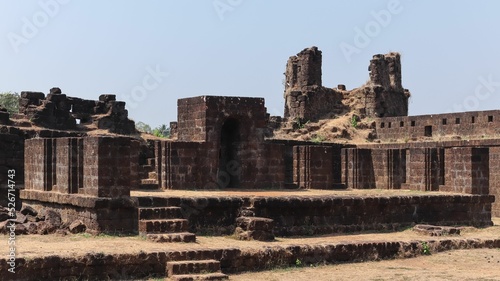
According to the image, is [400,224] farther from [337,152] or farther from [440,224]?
[337,152]

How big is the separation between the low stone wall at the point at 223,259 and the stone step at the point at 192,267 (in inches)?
8.2

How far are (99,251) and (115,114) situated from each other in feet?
62.9

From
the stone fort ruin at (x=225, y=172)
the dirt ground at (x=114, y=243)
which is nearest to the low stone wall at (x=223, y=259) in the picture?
the dirt ground at (x=114, y=243)

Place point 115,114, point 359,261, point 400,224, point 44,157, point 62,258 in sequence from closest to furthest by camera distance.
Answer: point 62,258 < point 359,261 < point 44,157 < point 400,224 < point 115,114

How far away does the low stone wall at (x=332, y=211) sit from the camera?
14977mm

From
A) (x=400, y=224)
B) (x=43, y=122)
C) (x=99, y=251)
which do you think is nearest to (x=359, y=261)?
(x=400, y=224)

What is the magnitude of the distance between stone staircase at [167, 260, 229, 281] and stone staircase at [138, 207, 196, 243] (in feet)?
4.67

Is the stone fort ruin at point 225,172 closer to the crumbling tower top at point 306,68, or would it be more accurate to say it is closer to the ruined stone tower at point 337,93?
the ruined stone tower at point 337,93

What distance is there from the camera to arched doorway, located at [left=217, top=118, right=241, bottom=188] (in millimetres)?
19828

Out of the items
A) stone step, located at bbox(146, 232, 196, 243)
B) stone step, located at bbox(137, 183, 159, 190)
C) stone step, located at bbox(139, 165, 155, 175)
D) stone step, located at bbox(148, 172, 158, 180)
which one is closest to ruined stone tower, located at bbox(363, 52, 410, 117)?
stone step, located at bbox(139, 165, 155, 175)

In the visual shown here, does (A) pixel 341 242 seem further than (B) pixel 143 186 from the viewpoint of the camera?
Result: No

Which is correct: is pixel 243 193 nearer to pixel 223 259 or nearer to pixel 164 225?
pixel 164 225

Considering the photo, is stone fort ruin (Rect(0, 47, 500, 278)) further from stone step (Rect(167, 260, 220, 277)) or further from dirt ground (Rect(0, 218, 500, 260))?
stone step (Rect(167, 260, 220, 277))

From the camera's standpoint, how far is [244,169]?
19844mm
